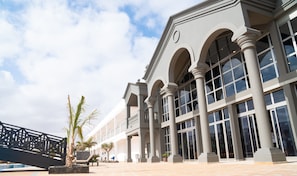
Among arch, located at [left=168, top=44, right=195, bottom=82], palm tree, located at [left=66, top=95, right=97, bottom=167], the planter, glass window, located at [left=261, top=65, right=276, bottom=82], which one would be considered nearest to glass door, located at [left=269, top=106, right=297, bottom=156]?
glass window, located at [left=261, top=65, right=276, bottom=82]

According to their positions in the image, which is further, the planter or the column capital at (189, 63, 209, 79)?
the column capital at (189, 63, 209, 79)

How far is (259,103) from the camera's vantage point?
7.39m

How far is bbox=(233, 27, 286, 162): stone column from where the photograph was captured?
687 centimetres

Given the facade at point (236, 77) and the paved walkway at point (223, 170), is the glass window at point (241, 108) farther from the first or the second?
the paved walkway at point (223, 170)

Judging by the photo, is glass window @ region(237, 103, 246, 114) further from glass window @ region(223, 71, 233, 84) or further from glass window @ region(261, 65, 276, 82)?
glass window @ region(261, 65, 276, 82)

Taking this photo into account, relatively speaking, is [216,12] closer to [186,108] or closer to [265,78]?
[265,78]

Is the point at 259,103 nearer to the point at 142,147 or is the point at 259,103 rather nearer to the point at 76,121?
the point at 76,121

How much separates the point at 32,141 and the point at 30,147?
1.03 feet

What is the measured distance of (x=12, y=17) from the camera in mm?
8625

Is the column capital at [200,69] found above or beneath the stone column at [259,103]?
above

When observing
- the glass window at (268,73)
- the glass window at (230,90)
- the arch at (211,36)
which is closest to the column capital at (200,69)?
the arch at (211,36)

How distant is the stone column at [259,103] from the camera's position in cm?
687

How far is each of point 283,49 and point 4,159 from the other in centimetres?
1355

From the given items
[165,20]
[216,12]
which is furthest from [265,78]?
[165,20]
